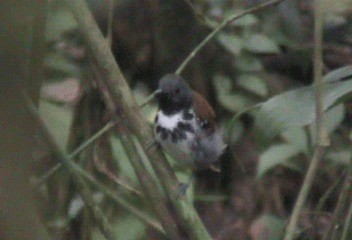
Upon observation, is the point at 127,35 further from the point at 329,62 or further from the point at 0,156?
the point at 0,156

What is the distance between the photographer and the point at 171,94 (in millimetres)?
2883

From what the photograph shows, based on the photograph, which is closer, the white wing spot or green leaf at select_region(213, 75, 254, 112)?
the white wing spot

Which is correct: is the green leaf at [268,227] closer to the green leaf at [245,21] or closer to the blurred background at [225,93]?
the blurred background at [225,93]

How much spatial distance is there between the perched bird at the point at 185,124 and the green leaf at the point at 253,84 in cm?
92

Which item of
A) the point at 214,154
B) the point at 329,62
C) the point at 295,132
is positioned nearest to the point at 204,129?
the point at 214,154

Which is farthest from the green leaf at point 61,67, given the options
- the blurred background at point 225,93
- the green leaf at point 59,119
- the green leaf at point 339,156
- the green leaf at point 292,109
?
the green leaf at point 292,109

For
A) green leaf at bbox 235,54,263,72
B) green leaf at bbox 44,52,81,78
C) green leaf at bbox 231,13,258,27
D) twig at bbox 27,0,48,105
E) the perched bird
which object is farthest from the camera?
green leaf at bbox 235,54,263,72

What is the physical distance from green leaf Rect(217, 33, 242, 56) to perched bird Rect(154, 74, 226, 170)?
3.11 ft

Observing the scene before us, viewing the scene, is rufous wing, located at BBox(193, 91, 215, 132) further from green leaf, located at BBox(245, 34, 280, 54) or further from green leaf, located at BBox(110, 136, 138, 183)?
green leaf, located at BBox(245, 34, 280, 54)

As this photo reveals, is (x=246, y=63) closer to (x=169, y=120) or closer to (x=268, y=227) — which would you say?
(x=268, y=227)

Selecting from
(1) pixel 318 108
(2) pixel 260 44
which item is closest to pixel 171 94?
(2) pixel 260 44

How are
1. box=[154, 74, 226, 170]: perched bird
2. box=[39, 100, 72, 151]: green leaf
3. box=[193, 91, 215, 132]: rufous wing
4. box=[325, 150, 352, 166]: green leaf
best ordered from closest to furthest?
box=[39, 100, 72, 151]: green leaf
box=[154, 74, 226, 170]: perched bird
box=[193, 91, 215, 132]: rufous wing
box=[325, 150, 352, 166]: green leaf

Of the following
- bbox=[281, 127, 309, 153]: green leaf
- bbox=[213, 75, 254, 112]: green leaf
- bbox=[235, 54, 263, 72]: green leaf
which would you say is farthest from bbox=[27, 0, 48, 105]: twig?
bbox=[235, 54, 263, 72]: green leaf

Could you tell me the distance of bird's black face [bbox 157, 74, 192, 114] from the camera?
9.41 feet
